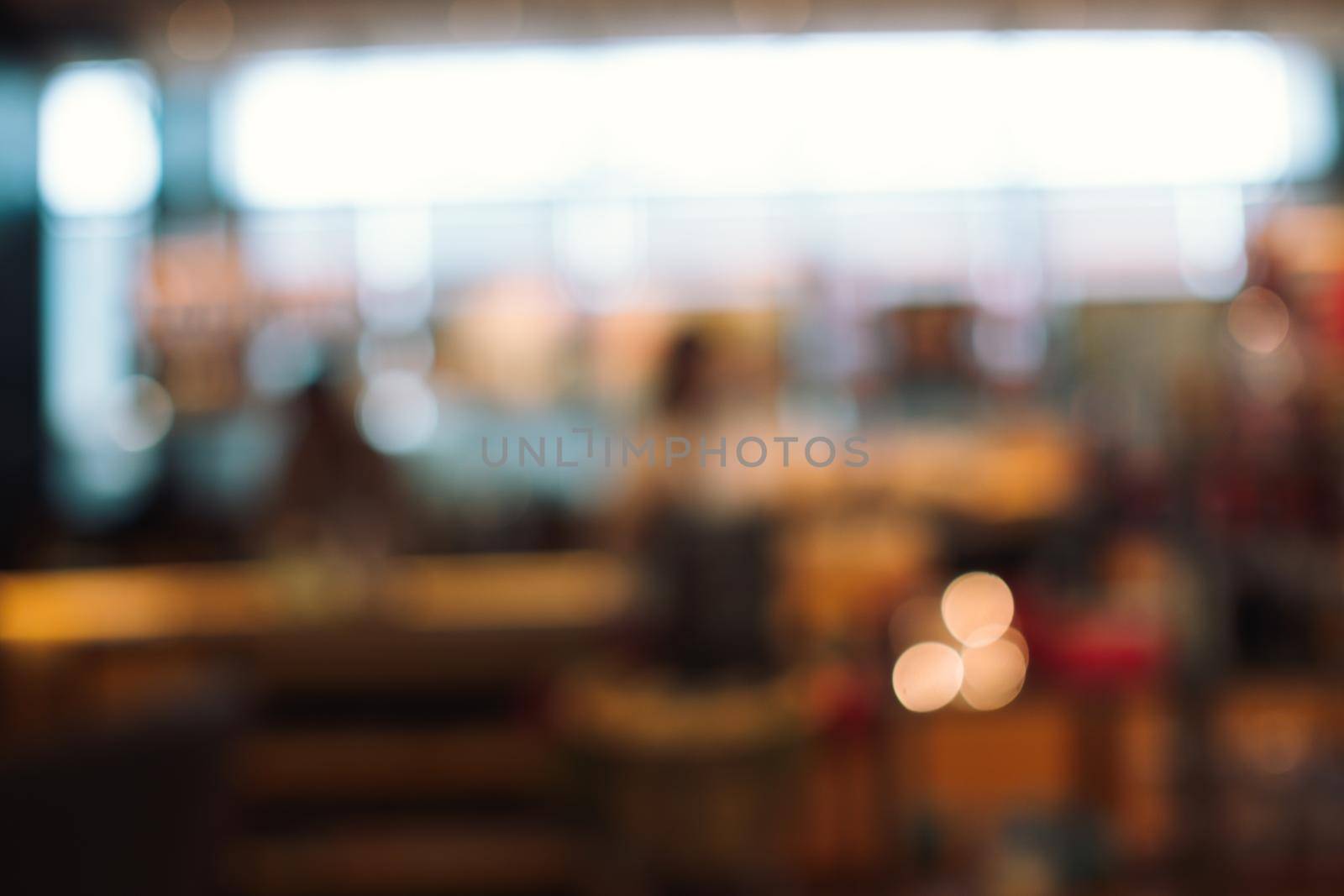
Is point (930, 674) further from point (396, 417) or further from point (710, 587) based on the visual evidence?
point (396, 417)

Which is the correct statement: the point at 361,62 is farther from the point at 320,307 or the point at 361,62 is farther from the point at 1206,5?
the point at 320,307

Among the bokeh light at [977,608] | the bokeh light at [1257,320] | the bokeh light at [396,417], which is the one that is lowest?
the bokeh light at [977,608]

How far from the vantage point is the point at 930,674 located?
115 cm

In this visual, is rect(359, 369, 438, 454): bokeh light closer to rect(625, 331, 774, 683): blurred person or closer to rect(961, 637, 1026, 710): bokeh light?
rect(625, 331, 774, 683): blurred person

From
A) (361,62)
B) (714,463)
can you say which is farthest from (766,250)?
(714,463)

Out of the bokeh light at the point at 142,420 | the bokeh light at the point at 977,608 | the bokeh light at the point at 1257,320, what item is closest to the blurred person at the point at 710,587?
the bokeh light at the point at 977,608

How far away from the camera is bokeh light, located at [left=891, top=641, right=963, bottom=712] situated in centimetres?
103

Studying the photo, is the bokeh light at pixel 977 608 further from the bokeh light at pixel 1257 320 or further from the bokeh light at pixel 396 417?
the bokeh light at pixel 396 417

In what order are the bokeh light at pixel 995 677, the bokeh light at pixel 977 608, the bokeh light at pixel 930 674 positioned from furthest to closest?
the bokeh light at pixel 995 677
the bokeh light at pixel 977 608
the bokeh light at pixel 930 674

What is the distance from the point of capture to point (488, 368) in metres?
3.97

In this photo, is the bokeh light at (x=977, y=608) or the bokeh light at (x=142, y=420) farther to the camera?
the bokeh light at (x=142, y=420)

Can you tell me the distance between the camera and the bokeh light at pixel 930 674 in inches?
40.6

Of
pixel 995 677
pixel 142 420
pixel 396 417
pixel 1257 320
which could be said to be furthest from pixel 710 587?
pixel 142 420

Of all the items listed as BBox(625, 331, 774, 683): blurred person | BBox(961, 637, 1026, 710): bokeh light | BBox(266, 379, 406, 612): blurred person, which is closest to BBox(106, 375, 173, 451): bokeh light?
BBox(266, 379, 406, 612): blurred person
